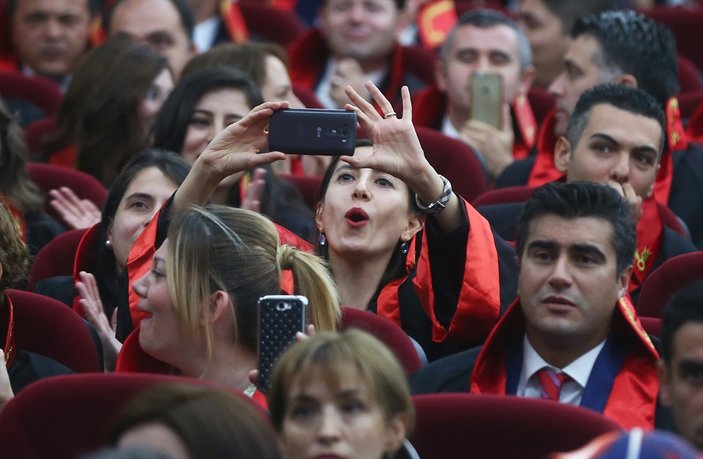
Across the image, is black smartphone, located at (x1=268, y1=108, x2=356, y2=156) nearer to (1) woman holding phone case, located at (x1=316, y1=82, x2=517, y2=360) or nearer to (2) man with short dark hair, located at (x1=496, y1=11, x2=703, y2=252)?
(1) woman holding phone case, located at (x1=316, y1=82, x2=517, y2=360)

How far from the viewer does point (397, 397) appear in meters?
2.83

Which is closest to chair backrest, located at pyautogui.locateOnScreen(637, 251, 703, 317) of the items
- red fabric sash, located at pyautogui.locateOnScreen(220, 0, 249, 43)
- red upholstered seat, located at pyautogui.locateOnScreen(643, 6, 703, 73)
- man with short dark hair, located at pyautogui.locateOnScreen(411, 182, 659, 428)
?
man with short dark hair, located at pyautogui.locateOnScreen(411, 182, 659, 428)

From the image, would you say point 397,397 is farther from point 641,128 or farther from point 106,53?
point 106,53

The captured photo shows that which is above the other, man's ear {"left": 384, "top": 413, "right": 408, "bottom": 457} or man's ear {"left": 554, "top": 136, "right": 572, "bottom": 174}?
man's ear {"left": 554, "top": 136, "right": 572, "bottom": 174}

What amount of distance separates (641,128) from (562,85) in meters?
1.12

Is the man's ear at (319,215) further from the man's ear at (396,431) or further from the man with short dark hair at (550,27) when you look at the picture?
the man with short dark hair at (550,27)

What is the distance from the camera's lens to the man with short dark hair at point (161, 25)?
6.76m

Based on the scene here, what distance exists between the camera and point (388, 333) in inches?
143

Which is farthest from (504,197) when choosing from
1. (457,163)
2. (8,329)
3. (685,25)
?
(685,25)

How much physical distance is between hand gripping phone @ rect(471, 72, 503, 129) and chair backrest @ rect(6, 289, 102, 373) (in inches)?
95.1

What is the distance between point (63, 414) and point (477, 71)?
10.7ft

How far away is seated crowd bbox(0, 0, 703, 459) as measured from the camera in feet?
9.29

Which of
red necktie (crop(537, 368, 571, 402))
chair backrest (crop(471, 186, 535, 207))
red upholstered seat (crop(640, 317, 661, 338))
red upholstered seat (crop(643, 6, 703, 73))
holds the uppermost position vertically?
red upholstered seat (crop(643, 6, 703, 73))

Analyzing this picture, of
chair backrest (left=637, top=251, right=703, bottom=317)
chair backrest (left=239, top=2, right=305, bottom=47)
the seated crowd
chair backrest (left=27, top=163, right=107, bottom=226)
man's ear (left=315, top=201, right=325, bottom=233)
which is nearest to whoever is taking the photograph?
the seated crowd
